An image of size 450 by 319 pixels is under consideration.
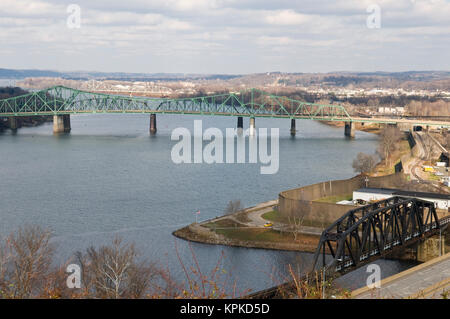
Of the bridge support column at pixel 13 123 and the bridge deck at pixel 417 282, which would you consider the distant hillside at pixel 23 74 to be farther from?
A: the bridge deck at pixel 417 282

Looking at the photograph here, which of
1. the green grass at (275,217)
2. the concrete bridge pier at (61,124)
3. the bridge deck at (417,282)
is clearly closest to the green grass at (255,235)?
the green grass at (275,217)

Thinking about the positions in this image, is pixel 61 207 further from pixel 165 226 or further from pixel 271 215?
pixel 271 215

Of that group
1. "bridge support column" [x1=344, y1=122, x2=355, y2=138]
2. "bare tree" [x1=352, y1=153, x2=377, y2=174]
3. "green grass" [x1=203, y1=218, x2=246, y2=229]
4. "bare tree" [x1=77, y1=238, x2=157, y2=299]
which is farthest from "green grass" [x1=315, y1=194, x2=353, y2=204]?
"bridge support column" [x1=344, y1=122, x2=355, y2=138]

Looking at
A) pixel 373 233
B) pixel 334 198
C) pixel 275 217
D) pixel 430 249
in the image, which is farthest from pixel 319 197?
pixel 373 233

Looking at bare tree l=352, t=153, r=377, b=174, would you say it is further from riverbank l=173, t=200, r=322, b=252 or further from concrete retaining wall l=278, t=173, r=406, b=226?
riverbank l=173, t=200, r=322, b=252

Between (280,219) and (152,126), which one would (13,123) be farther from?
(280,219)
